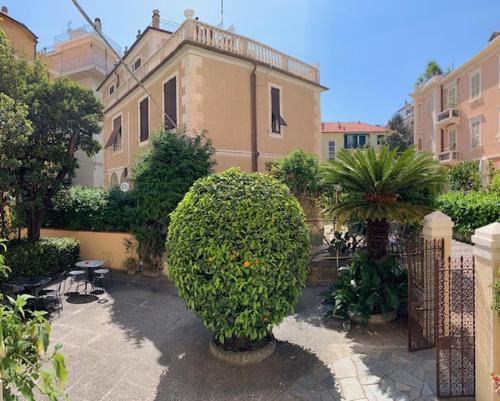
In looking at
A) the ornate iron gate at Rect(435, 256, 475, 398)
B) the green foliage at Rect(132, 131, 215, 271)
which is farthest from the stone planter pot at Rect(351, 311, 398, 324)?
the green foliage at Rect(132, 131, 215, 271)

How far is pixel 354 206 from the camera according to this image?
6.38 metres

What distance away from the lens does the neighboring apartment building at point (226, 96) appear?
11.6 meters

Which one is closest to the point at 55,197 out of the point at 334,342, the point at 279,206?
the point at 279,206

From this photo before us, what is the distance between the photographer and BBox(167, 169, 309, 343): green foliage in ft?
14.3

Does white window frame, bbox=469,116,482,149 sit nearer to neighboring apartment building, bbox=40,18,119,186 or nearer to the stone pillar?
the stone pillar

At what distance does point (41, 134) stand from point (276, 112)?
8.91 metres

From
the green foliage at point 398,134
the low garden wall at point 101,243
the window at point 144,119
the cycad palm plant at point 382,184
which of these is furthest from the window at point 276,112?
the green foliage at point 398,134

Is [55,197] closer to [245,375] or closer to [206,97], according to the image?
[206,97]

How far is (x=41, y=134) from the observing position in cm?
983

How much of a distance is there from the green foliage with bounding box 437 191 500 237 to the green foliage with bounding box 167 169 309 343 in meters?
7.64

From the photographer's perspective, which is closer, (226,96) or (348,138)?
(226,96)

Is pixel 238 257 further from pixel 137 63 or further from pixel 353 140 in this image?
pixel 353 140

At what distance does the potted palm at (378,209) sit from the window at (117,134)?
49.3 ft

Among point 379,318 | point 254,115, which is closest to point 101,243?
point 254,115
